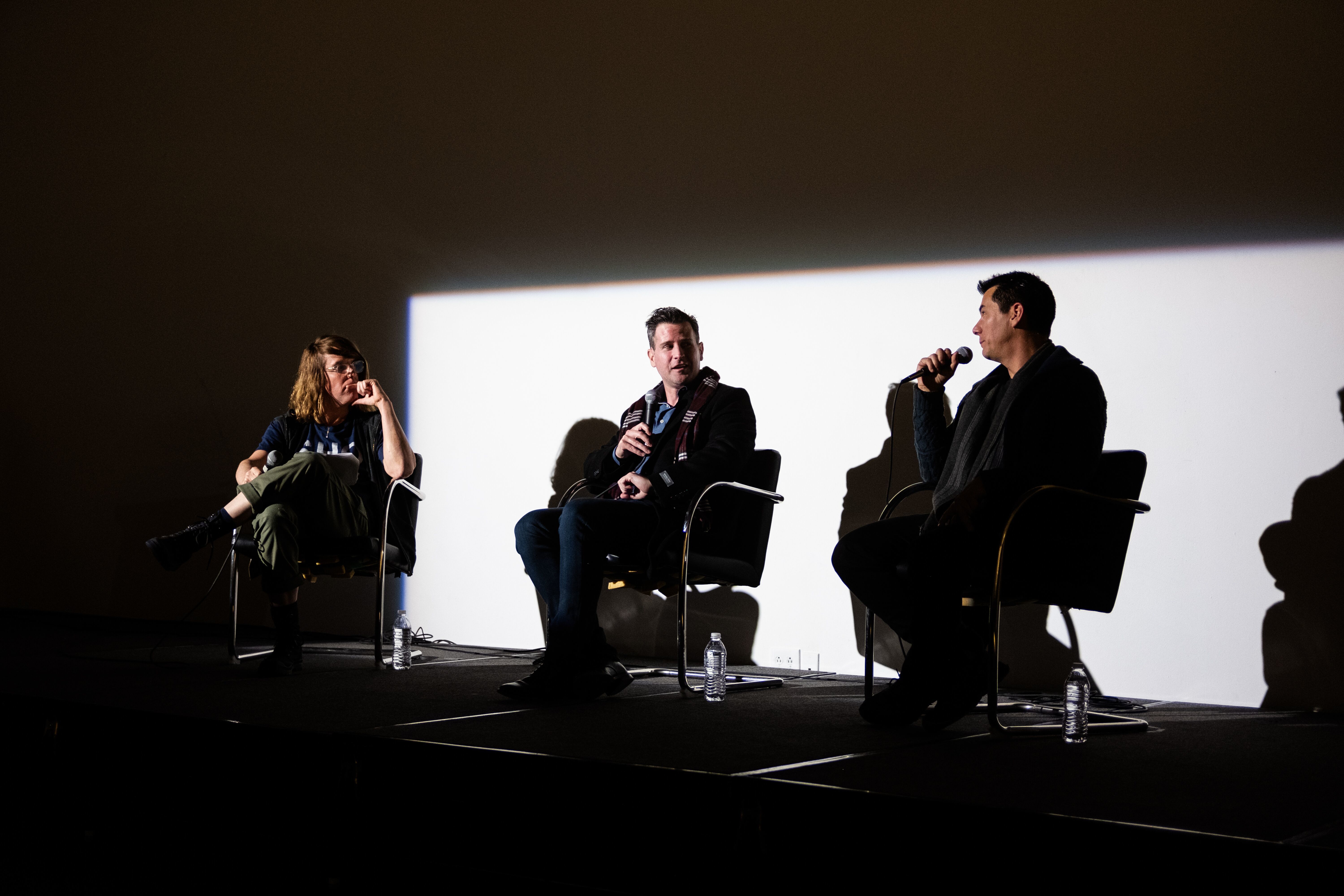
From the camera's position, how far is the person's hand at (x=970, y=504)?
2.34 metres

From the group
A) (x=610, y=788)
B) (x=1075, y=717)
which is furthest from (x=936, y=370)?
(x=610, y=788)

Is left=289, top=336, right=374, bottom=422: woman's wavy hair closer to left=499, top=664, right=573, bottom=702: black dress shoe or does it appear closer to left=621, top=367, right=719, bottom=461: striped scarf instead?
left=621, top=367, right=719, bottom=461: striped scarf

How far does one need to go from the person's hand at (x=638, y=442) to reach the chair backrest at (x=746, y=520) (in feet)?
0.91

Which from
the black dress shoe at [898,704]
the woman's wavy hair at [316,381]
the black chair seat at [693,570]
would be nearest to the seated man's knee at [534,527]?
the black chair seat at [693,570]

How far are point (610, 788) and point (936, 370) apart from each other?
4.65 feet

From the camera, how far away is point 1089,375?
97.2 inches

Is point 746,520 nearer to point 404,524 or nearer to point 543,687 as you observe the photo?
point 543,687

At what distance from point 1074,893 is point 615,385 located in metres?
2.74

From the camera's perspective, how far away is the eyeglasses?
3.66m

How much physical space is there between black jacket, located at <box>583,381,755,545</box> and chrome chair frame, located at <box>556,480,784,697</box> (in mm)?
39

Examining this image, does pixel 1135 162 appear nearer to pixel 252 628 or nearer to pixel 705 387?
pixel 705 387

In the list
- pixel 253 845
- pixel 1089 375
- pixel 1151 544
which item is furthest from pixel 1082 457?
pixel 253 845

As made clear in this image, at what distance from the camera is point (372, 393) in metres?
3.58

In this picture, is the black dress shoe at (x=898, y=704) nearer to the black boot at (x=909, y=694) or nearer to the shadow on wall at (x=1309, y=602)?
the black boot at (x=909, y=694)
